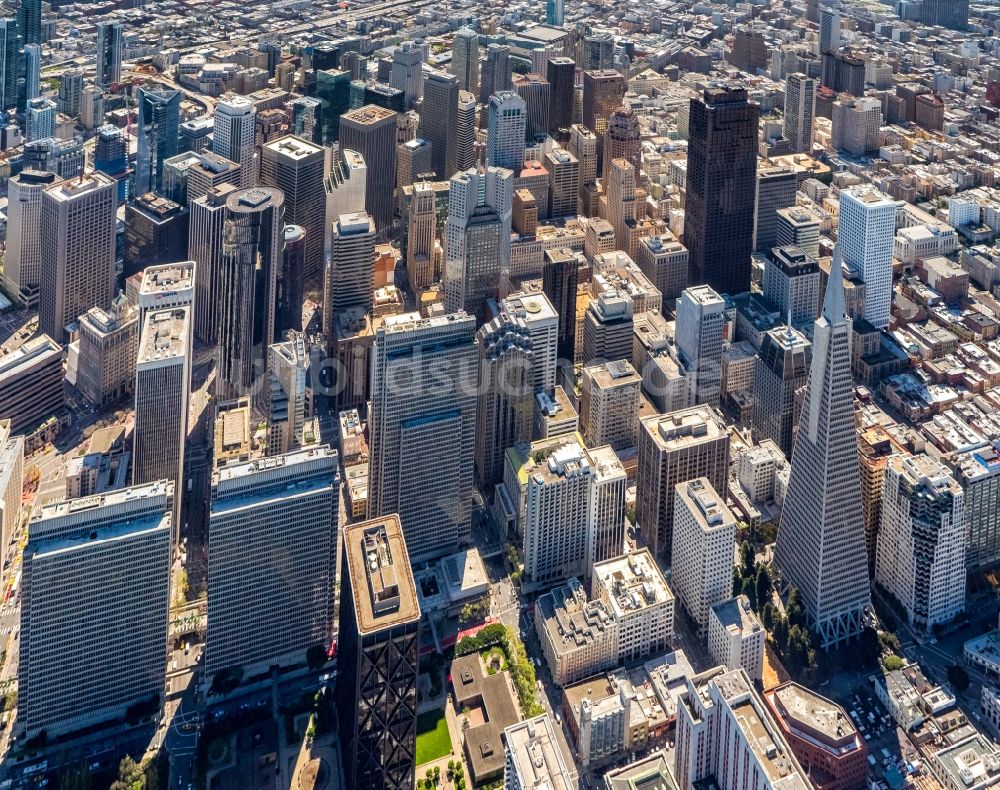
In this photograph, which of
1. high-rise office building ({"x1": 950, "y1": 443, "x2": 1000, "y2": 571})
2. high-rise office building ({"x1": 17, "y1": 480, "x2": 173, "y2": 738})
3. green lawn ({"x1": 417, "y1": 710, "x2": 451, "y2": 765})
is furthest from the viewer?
high-rise office building ({"x1": 950, "y1": 443, "x2": 1000, "y2": 571})

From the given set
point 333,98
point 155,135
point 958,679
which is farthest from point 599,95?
point 958,679

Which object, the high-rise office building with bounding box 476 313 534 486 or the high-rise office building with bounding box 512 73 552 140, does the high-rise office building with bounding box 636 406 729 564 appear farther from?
the high-rise office building with bounding box 512 73 552 140

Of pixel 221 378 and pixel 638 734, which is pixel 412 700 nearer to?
pixel 638 734

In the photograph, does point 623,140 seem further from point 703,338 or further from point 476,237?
point 703,338

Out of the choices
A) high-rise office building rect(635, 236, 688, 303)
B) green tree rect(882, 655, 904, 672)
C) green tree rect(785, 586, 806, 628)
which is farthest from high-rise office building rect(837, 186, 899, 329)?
green tree rect(882, 655, 904, 672)

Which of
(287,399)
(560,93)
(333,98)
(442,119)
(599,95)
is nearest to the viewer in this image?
(287,399)

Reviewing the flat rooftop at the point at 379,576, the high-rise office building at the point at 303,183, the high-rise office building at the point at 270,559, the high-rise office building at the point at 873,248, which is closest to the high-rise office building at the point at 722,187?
the high-rise office building at the point at 873,248

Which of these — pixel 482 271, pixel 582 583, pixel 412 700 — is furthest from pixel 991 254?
pixel 412 700
